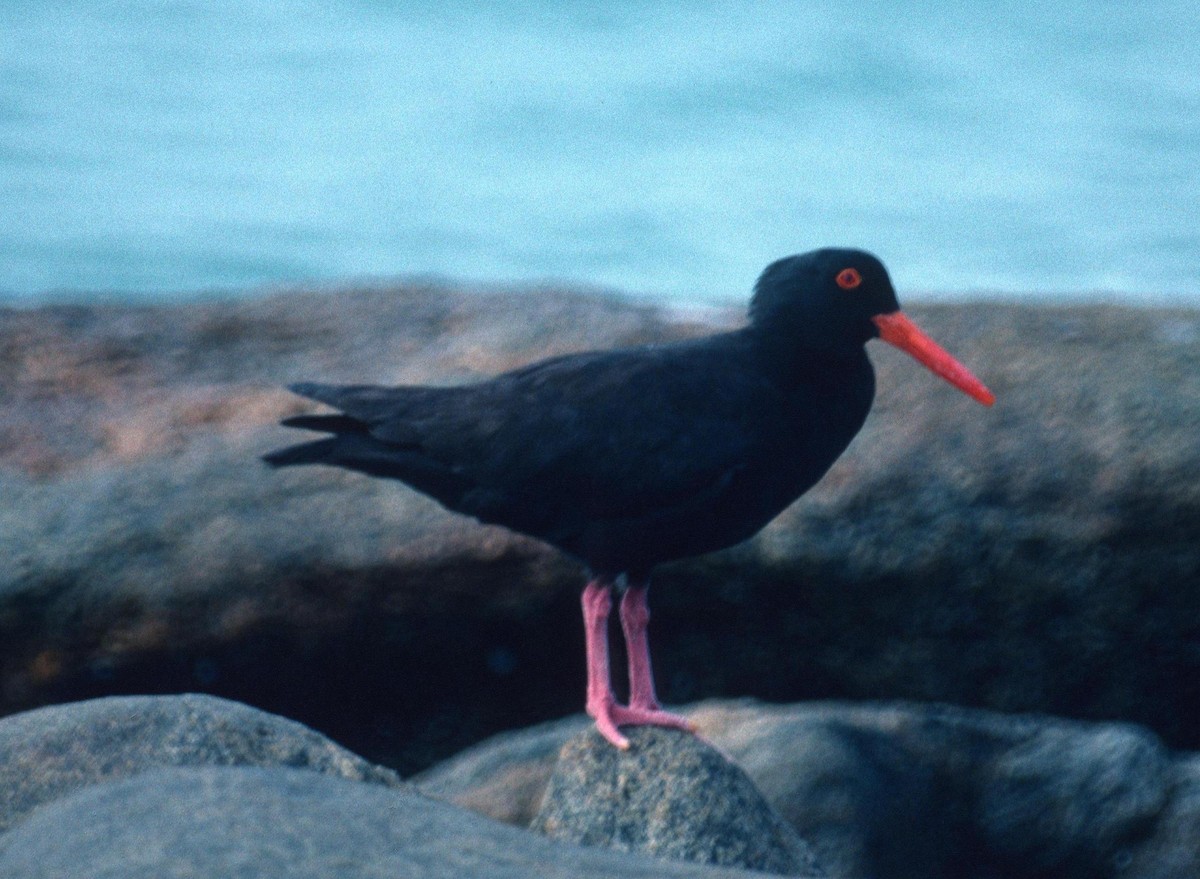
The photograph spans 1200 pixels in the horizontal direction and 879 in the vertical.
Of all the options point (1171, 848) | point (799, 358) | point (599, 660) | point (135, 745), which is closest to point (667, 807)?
point (599, 660)

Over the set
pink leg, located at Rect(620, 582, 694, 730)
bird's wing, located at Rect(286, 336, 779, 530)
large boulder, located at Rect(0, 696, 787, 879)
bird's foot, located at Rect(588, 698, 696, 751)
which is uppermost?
bird's wing, located at Rect(286, 336, 779, 530)

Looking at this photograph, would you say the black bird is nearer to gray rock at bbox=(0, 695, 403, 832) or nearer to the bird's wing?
the bird's wing

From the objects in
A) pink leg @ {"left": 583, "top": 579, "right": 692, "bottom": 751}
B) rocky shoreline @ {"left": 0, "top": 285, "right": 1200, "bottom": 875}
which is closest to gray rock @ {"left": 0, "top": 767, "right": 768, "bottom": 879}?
pink leg @ {"left": 583, "top": 579, "right": 692, "bottom": 751}

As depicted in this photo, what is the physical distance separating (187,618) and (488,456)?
212 centimetres

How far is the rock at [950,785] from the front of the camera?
5570 mm

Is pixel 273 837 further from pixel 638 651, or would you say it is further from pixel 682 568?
pixel 682 568

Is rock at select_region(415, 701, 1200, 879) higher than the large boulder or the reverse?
the reverse

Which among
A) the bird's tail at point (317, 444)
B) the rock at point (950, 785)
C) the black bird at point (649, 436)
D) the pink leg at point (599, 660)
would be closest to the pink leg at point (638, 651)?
the black bird at point (649, 436)

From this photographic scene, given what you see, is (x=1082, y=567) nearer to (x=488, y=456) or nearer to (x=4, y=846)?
(x=488, y=456)

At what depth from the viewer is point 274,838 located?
9.90ft

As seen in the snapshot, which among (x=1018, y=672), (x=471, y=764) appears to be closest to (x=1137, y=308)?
(x=1018, y=672)

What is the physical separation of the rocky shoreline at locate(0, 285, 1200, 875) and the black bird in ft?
3.58

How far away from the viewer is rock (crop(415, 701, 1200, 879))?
5.57 metres

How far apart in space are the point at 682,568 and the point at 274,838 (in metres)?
3.68
